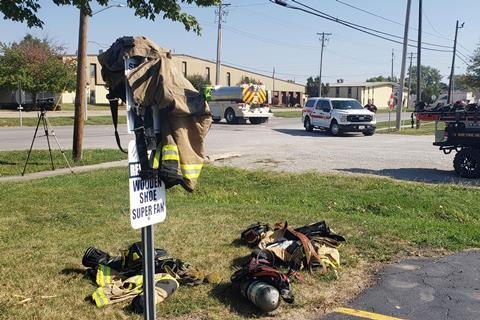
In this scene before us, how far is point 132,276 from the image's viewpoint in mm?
4805

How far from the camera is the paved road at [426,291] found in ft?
14.1

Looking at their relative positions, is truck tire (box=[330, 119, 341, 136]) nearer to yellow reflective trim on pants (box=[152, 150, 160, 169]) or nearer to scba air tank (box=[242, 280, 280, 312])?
scba air tank (box=[242, 280, 280, 312])

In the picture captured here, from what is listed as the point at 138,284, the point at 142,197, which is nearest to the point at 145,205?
the point at 142,197

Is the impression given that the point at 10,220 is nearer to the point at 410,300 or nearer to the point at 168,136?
the point at 168,136

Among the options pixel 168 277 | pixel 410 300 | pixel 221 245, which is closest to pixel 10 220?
pixel 221 245

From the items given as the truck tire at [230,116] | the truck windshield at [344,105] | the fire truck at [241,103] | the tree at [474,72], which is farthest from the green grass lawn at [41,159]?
the tree at [474,72]

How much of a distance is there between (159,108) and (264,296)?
1.84 m

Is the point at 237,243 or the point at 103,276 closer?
the point at 103,276

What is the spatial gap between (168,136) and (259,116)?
32840 mm

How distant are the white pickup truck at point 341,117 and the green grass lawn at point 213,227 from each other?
50.0 ft

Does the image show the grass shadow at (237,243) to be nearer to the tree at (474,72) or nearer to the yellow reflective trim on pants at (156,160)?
the yellow reflective trim on pants at (156,160)

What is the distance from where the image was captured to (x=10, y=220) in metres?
7.27

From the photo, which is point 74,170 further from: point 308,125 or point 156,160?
point 308,125

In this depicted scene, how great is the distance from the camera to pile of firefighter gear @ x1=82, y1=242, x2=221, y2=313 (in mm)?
4348
